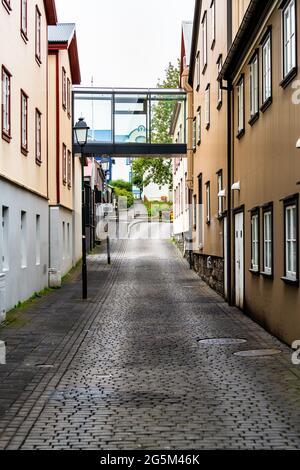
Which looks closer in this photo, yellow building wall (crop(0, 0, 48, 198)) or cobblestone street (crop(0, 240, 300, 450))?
cobblestone street (crop(0, 240, 300, 450))

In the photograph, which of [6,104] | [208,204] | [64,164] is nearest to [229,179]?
[6,104]

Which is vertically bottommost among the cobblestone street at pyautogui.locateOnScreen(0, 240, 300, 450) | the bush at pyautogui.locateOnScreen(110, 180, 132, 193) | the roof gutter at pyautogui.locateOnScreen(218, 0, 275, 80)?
→ the cobblestone street at pyautogui.locateOnScreen(0, 240, 300, 450)

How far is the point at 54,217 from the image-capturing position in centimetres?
2591

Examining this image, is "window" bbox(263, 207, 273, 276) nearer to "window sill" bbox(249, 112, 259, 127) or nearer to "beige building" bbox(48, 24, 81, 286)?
"window sill" bbox(249, 112, 259, 127)

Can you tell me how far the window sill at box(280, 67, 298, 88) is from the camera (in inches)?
467

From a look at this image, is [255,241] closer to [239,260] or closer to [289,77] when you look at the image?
[239,260]

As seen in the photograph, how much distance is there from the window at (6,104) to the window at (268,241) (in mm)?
6409

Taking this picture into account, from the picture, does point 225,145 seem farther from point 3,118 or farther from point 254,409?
point 254,409

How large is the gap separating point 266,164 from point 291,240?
2585 millimetres

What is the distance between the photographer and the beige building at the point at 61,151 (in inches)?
1025

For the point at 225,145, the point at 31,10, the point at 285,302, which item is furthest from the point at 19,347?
the point at 31,10

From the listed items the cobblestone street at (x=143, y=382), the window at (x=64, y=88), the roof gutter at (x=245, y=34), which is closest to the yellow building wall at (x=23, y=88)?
the cobblestone street at (x=143, y=382)

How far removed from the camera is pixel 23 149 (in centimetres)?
1989

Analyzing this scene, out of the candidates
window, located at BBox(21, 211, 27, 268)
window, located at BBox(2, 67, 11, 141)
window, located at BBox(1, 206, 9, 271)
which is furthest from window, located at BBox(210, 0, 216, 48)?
window, located at BBox(1, 206, 9, 271)
